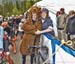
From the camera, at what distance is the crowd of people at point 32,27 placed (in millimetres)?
16719

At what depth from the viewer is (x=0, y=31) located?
1672 cm

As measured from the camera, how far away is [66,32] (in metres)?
16.8

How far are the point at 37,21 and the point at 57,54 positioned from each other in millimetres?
558

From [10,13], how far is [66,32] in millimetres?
857

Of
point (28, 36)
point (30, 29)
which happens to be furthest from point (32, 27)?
point (28, 36)

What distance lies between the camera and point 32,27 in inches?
659

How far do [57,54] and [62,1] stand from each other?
0.77 m

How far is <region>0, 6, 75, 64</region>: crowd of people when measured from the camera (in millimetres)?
16719

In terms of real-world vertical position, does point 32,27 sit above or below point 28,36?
above

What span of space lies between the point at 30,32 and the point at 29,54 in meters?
0.32

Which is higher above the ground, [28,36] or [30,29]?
[30,29]

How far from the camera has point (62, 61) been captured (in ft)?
54.8

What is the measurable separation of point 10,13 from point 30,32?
40 cm

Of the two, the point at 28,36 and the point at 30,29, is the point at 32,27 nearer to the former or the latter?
the point at 30,29
